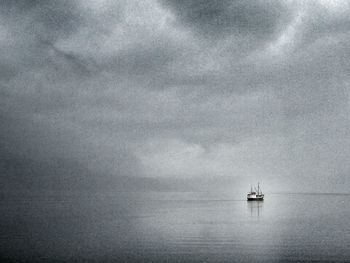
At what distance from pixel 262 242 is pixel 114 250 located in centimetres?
2900

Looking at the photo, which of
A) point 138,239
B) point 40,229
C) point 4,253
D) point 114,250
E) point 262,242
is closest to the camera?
point 4,253

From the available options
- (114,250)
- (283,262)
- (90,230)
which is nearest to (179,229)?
(90,230)

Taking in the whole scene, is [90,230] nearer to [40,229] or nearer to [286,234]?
[40,229]

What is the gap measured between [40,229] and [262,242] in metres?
52.9

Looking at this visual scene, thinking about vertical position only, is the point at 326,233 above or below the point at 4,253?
above

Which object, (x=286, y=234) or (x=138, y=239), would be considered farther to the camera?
(x=286, y=234)

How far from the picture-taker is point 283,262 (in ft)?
164

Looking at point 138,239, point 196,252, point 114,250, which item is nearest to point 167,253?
point 196,252

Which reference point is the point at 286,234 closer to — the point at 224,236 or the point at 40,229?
the point at 224,236

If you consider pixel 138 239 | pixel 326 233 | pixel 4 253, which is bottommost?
pixel 4 253

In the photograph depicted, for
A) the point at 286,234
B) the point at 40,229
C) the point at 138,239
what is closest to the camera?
the point at 138,239

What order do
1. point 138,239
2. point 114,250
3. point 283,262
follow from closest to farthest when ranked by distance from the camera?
point 283,262 → point 114,250 → point 138,239

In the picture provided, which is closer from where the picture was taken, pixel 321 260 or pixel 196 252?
pixel 321 260

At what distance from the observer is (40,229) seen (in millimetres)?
84250
